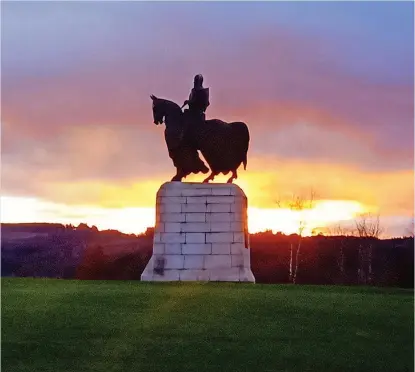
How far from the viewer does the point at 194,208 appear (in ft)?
64.3

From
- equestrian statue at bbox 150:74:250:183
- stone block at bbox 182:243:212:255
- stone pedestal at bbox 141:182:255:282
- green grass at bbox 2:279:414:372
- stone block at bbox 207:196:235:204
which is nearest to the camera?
green grass at bbox 2:279:414:372

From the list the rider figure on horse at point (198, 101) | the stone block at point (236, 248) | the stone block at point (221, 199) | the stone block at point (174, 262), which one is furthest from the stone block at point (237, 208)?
the rider figure on horse at point (198, 101)

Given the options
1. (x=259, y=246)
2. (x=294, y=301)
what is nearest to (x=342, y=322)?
(x=294, y=301)

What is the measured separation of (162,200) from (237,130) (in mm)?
3049

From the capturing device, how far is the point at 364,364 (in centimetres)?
830

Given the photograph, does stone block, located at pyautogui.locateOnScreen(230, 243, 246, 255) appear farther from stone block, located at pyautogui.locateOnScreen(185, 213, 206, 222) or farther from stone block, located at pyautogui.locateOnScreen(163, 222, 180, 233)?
stone block, located at pyautogui.locateOnScreen(163, 222, 180, 233)

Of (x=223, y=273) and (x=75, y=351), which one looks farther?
(x=223, y=273)

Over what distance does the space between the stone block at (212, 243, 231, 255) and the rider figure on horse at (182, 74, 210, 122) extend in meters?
3.68

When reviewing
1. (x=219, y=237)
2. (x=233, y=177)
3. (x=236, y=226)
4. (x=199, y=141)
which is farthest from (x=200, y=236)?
(x=199, y=141)

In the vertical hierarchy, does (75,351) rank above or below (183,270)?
below

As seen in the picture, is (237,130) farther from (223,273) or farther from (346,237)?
(346,237)

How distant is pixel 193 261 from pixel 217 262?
0.65 meters

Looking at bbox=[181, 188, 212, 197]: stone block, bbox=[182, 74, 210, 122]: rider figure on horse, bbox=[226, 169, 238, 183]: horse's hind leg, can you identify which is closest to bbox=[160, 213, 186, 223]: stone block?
bbox=[181, 188, 212, 197]: stone block

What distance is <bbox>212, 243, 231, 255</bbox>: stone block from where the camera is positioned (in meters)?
19.4
